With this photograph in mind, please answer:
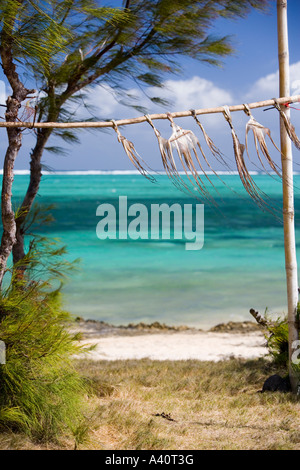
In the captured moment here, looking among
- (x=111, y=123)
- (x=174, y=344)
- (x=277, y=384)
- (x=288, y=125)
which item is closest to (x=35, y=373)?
(x=111, y=123)

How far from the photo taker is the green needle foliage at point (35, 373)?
2744mm

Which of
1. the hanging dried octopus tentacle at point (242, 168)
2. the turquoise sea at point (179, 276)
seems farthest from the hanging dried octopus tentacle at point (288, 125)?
the turquoise sea at point (179, 276)

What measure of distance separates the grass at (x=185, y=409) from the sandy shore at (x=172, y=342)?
2.41 feet

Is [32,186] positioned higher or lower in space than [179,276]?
higher

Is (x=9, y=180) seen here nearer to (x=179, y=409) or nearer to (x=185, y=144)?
(x=185, y=144)

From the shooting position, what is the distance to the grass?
2795 millimetres

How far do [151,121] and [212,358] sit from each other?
3.36 metres

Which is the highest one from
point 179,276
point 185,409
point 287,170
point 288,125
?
point 288,125

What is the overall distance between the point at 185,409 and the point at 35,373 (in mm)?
1137

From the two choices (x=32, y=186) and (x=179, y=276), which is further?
(x=179, y=276)

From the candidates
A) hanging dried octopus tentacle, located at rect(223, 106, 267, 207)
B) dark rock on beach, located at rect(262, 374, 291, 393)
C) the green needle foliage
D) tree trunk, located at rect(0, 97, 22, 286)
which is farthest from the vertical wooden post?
tree trunk, located at rect(0, 97, 22, 286)

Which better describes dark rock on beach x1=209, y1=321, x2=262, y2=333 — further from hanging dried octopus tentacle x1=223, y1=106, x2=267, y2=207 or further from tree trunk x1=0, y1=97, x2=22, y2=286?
hanging dried octopus tentacle x1=223, y1=106, x2=267, y2=207

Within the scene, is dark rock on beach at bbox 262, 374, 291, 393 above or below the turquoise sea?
below

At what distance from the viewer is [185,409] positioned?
348 cm
